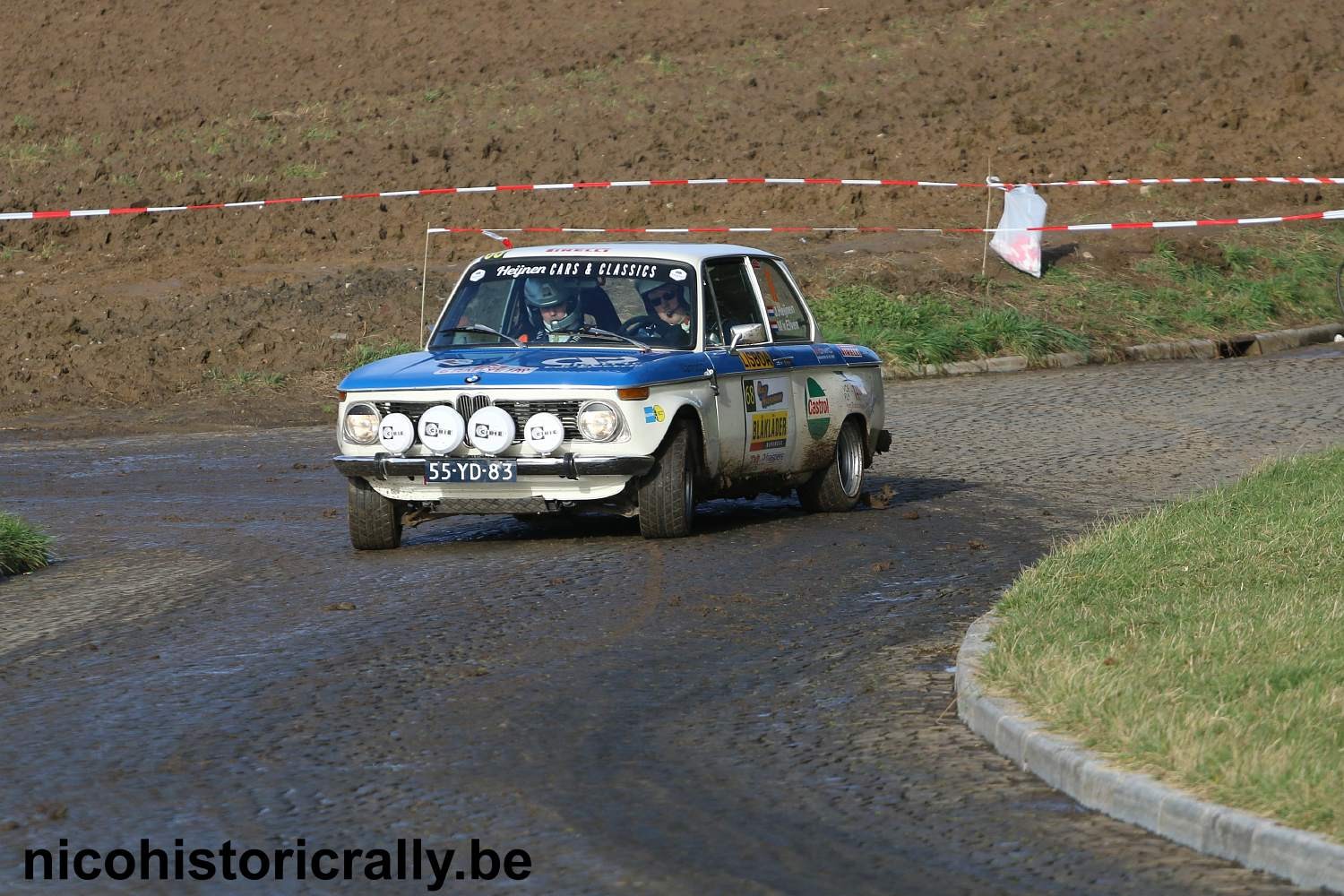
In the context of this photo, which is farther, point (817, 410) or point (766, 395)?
point (817, 410)

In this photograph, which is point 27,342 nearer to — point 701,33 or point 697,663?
point 697,663

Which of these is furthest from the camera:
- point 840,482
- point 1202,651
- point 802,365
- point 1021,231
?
point 1021,231

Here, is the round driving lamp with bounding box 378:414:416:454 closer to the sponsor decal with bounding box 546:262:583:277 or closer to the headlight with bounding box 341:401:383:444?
the headlight with bounding box 341:401:383:444

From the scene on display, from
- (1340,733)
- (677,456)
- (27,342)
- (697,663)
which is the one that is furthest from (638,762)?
(27,342)

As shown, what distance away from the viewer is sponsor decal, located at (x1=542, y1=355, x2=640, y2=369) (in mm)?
10820

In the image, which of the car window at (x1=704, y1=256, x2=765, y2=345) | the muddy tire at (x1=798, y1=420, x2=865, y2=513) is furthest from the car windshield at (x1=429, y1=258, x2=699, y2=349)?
the muddy tire at (x1=798, y1=420, x2=865, y2=513)

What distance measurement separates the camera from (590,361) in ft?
35.9

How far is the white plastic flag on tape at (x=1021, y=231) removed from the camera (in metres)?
24.7

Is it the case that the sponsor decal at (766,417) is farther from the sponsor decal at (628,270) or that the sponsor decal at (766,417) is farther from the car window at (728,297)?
the sponsor decal at (628,270)

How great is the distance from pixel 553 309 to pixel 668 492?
155 cm

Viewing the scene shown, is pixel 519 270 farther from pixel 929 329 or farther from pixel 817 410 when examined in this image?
pixel 929 329

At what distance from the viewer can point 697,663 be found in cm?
788

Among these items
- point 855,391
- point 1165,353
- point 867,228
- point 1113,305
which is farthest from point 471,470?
point 867,228

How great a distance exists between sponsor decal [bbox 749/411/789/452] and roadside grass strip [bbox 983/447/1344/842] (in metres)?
2.11
